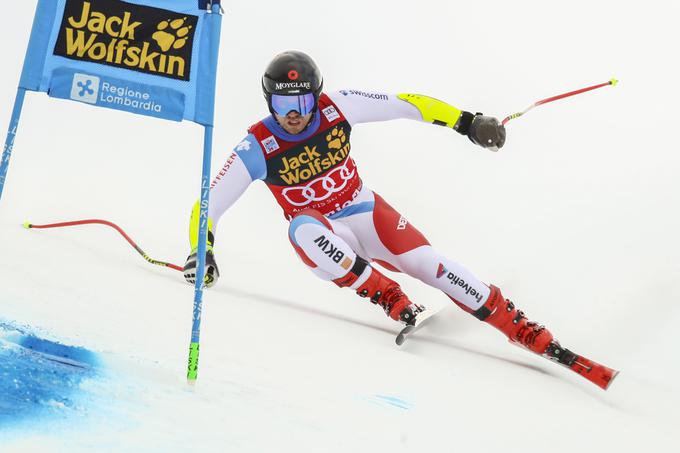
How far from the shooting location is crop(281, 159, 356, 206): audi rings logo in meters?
3.72

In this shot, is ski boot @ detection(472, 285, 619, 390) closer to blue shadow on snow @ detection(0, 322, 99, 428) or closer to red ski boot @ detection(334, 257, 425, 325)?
red ski boot @ detection(334, 257, 425, 325)

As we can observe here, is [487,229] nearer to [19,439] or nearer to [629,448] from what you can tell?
[629,448]

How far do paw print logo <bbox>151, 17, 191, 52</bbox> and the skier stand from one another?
4.00 feet

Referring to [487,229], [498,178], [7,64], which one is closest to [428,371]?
[487,229]

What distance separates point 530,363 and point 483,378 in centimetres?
Result: 58

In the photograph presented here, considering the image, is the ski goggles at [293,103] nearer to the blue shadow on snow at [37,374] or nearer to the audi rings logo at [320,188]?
the audi rings logo at [320,188]

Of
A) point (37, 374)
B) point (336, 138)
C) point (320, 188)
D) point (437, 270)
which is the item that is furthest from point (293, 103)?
point (37, 374)

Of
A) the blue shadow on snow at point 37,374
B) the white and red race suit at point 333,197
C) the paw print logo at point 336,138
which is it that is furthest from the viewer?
the paw print logo at point 336,138

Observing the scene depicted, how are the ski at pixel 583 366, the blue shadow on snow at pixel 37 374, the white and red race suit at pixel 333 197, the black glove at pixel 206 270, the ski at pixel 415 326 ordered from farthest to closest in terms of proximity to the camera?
the white and red race suit at pixel 333 197 → the ski at pixel 415 326 → the ski at pixel 583 366 → the black glove at pixel 206 270 → the blue shadow on snow at pixel 37 374

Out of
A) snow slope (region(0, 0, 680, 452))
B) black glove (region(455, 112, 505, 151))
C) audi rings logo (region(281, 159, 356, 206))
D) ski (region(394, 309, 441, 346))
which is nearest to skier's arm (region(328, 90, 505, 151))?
black glove (region(455, 112, 505, 151))

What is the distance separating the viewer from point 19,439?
1640mm

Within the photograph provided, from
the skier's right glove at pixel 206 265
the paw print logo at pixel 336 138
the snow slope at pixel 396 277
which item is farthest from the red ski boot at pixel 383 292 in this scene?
the skier's right glove at pixel 206 265

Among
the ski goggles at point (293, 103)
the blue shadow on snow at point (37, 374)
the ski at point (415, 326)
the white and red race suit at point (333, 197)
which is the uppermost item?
the ski goggles at point (293, 103)

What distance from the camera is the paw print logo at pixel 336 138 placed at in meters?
3.68
